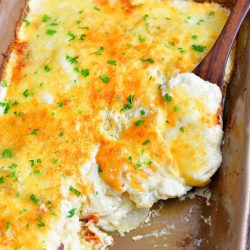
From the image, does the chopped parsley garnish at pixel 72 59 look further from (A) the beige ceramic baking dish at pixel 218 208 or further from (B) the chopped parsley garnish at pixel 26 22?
(A) the beige ceramic baking dish at pixel 218 208

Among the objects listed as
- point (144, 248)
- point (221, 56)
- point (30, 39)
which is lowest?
point (144, 248)

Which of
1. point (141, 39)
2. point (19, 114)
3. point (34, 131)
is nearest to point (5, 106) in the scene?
point (19, 114)

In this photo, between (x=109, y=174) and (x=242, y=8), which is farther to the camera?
(x=242, y=8)

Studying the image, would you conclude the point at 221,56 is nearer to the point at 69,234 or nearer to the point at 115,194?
the point at 115,194

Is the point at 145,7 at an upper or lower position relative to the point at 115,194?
upper

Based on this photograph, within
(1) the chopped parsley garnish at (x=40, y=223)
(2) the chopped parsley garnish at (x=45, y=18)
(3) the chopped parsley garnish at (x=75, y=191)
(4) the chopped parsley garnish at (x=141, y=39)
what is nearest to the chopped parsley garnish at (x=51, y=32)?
(2) the chopped parsley garnish at (x=45, y=18)

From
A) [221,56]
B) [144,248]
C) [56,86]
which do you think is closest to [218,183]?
[144,248]

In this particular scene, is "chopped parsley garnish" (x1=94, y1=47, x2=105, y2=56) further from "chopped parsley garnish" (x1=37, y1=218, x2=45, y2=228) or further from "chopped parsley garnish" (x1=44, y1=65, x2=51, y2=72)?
"chopped parsley garnish" (x1=37, y1=218, x2=45, y2=228)
